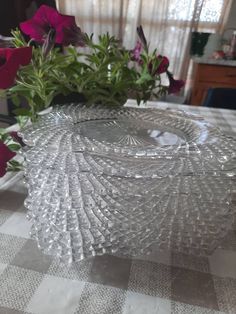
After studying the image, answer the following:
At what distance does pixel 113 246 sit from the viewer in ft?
1.06

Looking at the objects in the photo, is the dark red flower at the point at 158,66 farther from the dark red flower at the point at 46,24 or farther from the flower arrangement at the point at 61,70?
the dark red flower at the point at 46,24

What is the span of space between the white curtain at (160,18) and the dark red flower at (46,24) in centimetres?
236

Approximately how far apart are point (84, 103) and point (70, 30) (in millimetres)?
116

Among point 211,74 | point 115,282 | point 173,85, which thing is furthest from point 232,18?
point 115,282

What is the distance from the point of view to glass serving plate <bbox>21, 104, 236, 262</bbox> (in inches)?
11.1

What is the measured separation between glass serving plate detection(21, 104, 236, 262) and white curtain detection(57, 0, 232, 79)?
8.18 feet

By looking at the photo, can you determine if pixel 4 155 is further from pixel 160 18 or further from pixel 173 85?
pixel 160 18

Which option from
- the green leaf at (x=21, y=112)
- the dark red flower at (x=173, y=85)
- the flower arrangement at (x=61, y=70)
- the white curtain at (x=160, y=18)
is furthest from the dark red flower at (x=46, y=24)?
the white curtain at (x=160, y=18)

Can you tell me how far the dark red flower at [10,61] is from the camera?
0.29m

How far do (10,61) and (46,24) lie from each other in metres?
0.13

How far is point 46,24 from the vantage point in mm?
386

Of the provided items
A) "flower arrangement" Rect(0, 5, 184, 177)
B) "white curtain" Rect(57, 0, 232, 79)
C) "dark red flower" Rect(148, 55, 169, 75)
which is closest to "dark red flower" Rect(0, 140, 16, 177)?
"flower arrangement" Rect(0, 5, 184, 177)

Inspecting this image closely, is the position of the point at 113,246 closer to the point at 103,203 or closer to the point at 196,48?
the point at 103,203

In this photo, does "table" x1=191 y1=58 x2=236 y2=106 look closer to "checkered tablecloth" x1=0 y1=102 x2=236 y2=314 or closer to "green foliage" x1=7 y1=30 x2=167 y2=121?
"green foliage" x1=7 y1=30 x2=167 y2=121
